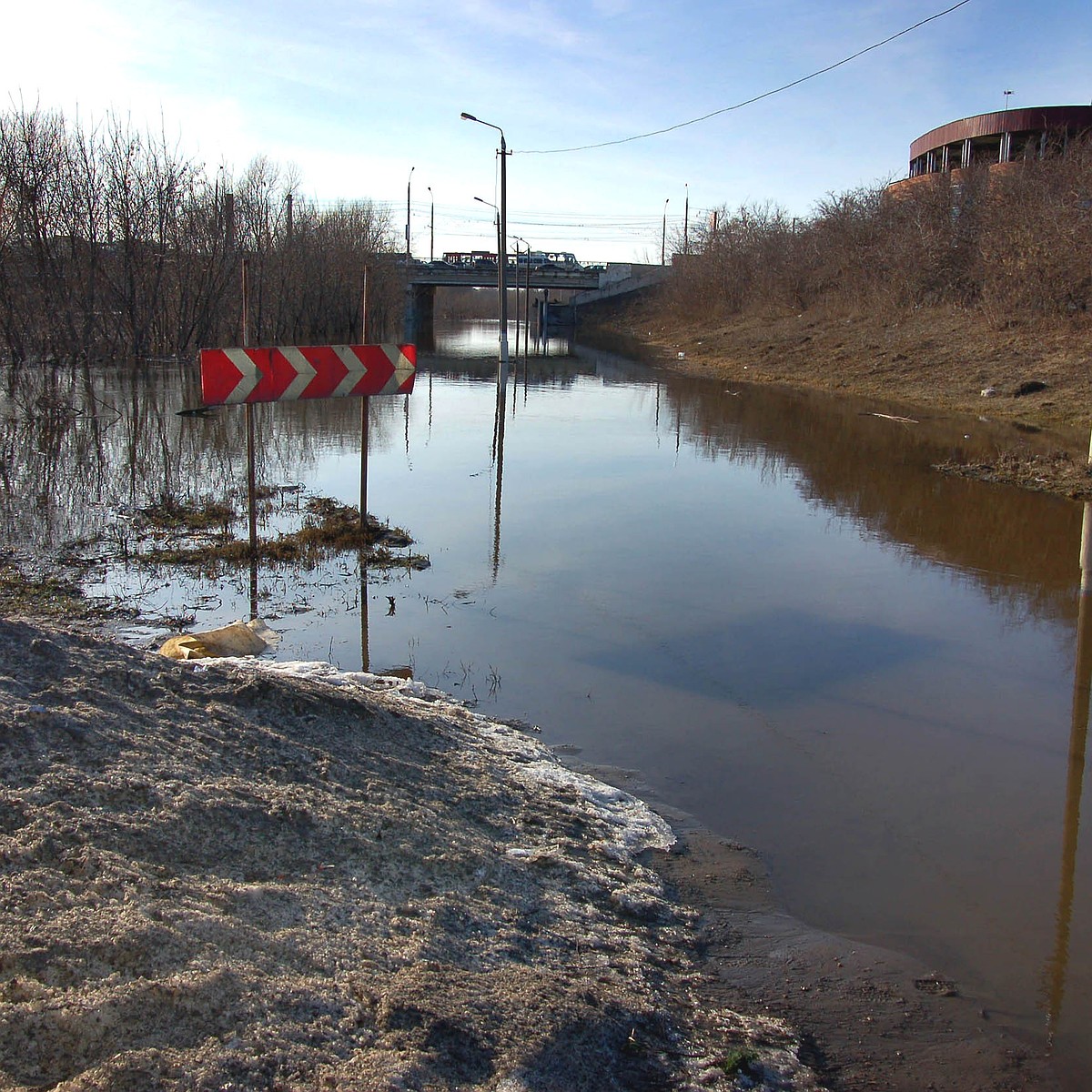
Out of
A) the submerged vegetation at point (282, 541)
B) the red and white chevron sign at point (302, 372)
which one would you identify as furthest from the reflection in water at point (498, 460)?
the red and white chevron sign at point (302, 372)

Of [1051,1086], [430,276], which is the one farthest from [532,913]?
[430,276]

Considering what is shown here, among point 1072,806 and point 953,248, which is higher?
point 953,248

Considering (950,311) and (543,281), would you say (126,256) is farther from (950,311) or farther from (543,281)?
(543,281)

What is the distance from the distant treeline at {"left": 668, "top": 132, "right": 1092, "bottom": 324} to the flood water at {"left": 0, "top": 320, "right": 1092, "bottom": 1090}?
12.1 m

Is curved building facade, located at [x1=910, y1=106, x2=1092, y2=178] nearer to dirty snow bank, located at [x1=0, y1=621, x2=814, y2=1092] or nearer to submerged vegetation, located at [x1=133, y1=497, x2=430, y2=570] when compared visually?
submerged vegetation, located at [x1=133, y1=497, x2=430, y2=570]

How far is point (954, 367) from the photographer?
25.0m

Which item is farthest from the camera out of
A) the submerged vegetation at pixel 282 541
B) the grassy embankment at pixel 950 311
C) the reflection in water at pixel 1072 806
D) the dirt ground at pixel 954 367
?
the grassy embankment at pixel 950 311

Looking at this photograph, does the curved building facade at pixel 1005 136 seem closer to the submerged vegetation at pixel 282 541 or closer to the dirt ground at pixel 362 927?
the submerged vegetation at pixel 282 541

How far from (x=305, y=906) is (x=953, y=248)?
33.3m

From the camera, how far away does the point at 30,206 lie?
2664cm

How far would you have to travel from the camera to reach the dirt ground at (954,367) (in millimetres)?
14992

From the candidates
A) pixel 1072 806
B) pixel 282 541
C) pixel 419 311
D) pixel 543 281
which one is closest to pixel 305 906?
pixel 1072 806

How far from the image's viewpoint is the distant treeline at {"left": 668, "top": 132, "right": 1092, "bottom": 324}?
25.9m

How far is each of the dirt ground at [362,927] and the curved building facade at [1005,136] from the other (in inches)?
1586
